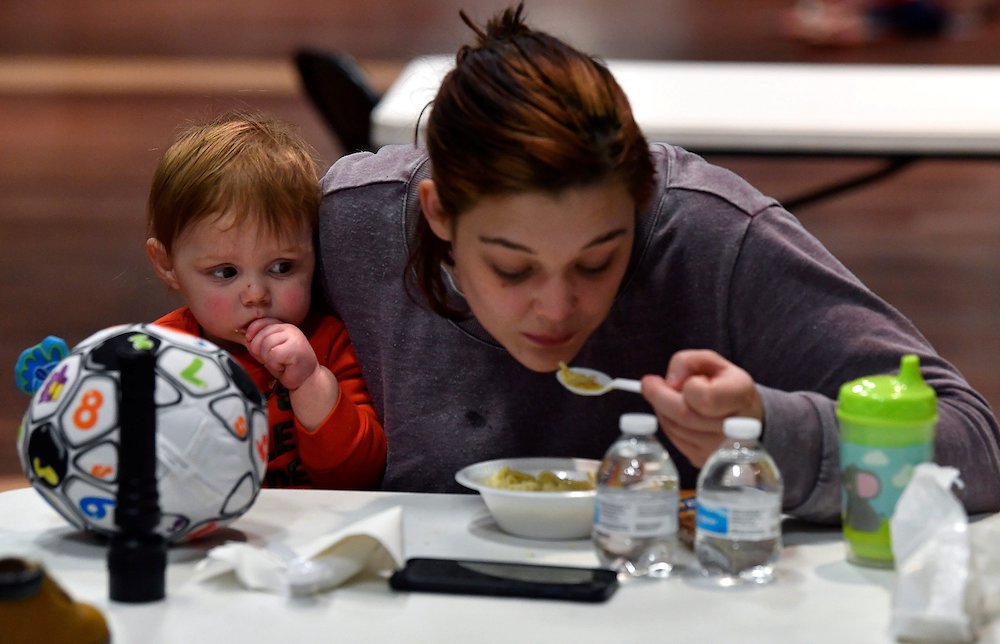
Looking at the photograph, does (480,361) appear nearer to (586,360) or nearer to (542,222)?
(586,360)

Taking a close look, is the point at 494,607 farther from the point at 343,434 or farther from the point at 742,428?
the point at 343,434

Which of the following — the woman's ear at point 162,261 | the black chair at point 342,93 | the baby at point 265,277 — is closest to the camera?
the baby at point 265,277

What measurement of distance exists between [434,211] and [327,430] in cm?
35

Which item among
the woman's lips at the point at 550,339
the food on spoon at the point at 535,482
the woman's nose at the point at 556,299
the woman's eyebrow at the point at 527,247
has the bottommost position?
the food on spoon at the point at 535,482

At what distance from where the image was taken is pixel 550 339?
184 centimetres

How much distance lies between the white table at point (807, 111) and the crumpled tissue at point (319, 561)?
6.56 feet

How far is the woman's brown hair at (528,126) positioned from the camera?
1.75 meters

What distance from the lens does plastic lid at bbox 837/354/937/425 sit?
1.62m

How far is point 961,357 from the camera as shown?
545cm

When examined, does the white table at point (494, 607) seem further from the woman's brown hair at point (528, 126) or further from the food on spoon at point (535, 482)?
the woman's brown hair at point (528, 126)

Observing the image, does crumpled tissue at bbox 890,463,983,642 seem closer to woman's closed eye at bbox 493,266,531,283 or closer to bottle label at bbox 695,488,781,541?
bottle label at bbox 695,488,781,541

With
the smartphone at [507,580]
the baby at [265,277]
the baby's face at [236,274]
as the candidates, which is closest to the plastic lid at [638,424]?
the smartphone at [507,580]

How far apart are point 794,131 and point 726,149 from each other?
175 millimetres

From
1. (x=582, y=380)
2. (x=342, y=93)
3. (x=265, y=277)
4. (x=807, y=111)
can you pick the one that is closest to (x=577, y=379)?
(x=582, y=380)
